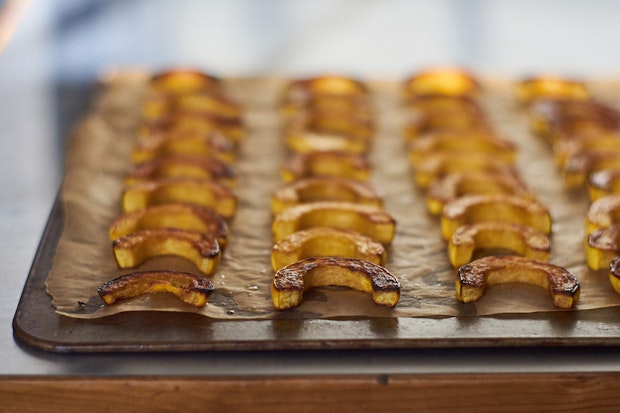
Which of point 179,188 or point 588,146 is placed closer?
point 179,188

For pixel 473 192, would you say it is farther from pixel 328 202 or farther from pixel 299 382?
pixel 299 382

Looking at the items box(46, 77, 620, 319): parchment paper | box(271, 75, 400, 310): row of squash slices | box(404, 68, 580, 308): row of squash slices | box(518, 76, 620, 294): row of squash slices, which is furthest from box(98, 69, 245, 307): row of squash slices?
box(518, 76, 620, 294): row of squash slices

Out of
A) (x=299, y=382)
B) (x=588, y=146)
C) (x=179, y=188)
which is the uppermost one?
(x=588, y=146)

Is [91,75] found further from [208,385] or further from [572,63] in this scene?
[572,63]

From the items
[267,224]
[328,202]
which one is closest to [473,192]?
[328,202]

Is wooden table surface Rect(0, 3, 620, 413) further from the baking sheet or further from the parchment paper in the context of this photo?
the parchment paper

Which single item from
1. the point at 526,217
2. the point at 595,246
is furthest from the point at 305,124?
the point at 595,246
